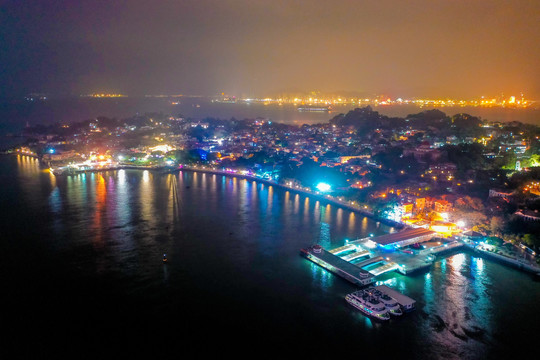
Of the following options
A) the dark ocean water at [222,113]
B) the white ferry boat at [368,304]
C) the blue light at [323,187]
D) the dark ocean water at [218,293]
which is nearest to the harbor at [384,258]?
the white ferry boat at [368,304]

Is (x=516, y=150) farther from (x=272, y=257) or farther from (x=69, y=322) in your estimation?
(x=69, y=322)

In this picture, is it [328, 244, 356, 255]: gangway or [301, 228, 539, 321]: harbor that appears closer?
[301, 228, 539, 321]: harbor

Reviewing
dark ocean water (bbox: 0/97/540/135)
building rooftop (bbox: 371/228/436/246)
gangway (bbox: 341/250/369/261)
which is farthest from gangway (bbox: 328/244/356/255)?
dark ocean water (bbox: 0/97/540/135)

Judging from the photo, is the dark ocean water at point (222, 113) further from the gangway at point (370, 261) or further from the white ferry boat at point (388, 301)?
the white ferry boat at point (388, 301)

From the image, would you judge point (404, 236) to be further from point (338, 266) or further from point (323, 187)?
point (323, 187)

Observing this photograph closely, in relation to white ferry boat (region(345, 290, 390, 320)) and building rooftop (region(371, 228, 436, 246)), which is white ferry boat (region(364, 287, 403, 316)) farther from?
building rooftop (region(371, 228, 436, 246))

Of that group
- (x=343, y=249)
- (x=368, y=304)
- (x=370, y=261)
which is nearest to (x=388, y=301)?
(x=368, y=304)

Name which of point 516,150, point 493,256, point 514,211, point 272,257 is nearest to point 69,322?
point 272,257
